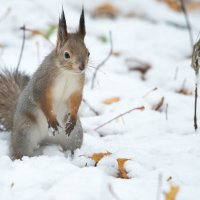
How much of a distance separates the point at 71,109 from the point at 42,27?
83.8 inches

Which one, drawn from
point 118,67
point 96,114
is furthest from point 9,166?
point 118,67

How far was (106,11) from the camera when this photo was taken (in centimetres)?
522

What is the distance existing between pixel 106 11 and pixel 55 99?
2741 millimetres

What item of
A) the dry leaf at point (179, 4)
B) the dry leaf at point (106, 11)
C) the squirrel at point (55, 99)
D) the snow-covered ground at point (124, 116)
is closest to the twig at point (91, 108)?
the snow-covered ground at point (124, 116)

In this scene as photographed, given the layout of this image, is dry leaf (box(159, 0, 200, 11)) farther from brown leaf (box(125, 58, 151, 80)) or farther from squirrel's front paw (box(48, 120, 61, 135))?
squirrel's front paw (box(48, 120, 61, 135))

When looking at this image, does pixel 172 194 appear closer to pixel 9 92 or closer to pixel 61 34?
pixel 61 34

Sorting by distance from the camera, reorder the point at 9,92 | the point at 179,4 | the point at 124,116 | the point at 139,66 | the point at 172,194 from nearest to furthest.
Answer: the point at 172,194 → the point at 9,92 → the point at 124,116 → the point at 139,66 → the point at 179,4

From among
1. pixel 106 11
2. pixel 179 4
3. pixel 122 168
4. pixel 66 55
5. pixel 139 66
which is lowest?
pixel 122 168

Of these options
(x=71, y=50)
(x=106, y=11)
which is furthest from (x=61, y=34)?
(x=106, y=11)

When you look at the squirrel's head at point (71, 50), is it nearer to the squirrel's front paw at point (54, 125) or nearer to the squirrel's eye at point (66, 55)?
the squirrel's eye at point (66, 55)

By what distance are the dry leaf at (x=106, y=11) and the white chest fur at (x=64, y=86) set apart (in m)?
2.64

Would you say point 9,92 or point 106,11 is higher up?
point 106,11

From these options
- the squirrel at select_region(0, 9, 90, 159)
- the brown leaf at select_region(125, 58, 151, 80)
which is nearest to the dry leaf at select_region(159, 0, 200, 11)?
the brown leaf at select_region(125, 58, 151, 80)

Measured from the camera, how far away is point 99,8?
523 cm
